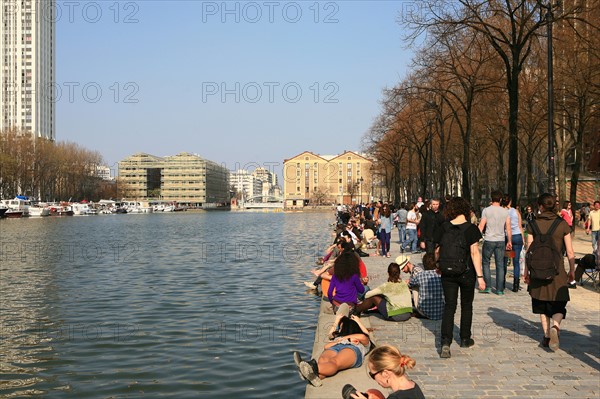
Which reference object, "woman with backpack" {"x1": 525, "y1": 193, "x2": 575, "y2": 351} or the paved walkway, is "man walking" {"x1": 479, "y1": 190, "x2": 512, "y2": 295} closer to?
the paved walkway

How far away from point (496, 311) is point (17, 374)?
8058mm

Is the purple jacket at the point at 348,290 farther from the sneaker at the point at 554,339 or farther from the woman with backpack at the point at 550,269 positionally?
the sneaker at the point at 554,339

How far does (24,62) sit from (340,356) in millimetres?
190424

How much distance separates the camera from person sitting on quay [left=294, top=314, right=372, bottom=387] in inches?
309

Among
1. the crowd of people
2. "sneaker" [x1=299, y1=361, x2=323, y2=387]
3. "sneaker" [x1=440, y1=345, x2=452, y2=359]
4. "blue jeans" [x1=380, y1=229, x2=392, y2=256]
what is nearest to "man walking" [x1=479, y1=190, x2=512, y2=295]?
the crowd of people

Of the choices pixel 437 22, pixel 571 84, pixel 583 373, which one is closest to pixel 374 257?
pixel 437 22

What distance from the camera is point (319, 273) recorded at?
1622 centimetres

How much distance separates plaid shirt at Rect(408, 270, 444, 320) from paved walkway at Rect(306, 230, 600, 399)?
0.18 metres

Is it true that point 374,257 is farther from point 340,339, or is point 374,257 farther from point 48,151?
point 48,151

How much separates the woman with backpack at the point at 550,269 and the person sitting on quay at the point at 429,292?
2025 millimetres

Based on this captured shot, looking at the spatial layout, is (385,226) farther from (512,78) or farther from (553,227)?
(553,227)

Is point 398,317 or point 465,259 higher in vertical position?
point 465,259

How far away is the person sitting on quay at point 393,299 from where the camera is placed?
1138 cm

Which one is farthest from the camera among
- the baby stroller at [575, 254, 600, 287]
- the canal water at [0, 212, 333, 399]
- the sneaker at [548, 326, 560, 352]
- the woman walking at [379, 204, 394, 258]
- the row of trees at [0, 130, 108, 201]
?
the row of trees at [0, 130, 108, 201]
